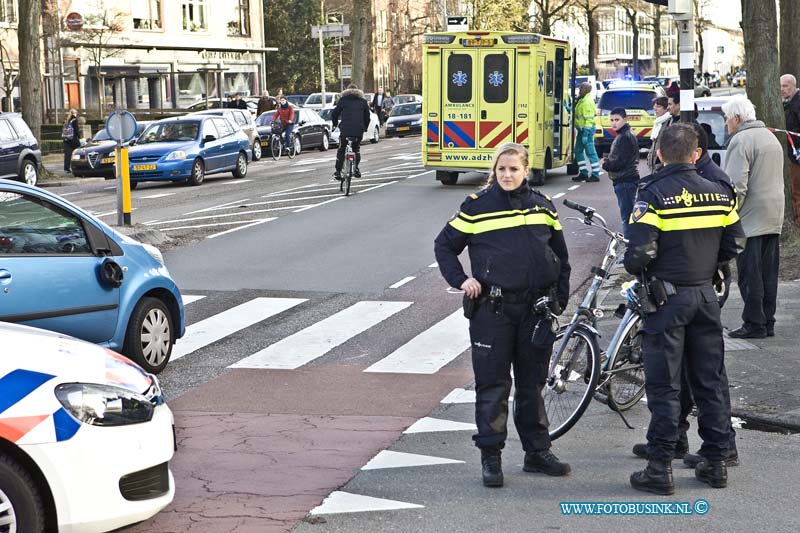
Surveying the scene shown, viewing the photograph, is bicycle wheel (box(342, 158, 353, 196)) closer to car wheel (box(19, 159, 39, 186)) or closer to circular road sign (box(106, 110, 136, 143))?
circular road sign (box(106, 110, 136, 143))

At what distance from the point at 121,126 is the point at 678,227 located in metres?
12.0

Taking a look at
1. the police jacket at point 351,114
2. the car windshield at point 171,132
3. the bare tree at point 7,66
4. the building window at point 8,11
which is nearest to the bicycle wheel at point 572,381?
the police jacket at point 351,114

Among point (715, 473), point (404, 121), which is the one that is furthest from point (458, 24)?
point (715, 473)

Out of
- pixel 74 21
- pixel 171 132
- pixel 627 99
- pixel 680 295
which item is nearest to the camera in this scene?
pixel 680 295

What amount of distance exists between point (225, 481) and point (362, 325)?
15.3ft

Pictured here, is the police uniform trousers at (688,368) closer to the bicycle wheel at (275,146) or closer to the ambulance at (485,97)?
the ambulance at (485,97)

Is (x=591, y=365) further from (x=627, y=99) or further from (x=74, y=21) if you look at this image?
(x=74, y=21)

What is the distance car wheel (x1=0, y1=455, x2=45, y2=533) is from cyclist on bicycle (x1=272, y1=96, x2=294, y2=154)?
31.8 meters

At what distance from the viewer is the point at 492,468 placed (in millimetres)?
6059

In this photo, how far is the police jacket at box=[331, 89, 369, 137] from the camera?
23.3m

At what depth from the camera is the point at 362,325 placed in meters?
10.8

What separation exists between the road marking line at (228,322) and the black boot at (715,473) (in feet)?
15.5

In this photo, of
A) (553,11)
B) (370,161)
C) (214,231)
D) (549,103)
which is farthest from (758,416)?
(553,11)

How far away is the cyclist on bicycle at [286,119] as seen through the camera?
36.2 m
